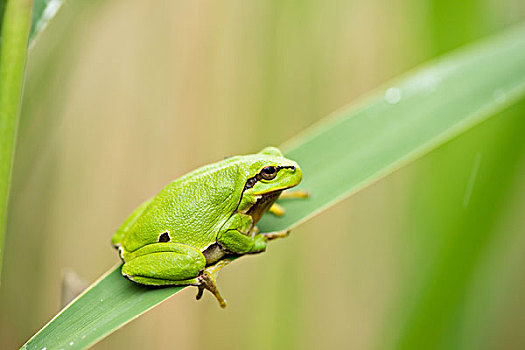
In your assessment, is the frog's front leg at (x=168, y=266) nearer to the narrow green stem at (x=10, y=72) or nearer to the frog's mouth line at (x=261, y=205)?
the frog's mouth line at (x=261, y=205)

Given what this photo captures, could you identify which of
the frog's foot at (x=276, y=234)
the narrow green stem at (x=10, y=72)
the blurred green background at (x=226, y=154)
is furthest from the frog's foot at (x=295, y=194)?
the narrow green stem at (x=10, y=72)

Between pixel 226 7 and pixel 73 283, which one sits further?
pixel 226 7

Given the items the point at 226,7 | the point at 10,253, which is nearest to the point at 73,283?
the point at 10,253

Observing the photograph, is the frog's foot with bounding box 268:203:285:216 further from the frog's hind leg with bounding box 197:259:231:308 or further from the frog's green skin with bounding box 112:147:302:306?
the frog's hind leg with bounding box 197:259:231:308

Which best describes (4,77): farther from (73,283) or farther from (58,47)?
(58,47)

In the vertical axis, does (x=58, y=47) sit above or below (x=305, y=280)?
above

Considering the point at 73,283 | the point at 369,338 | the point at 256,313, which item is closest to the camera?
the point at 73,283

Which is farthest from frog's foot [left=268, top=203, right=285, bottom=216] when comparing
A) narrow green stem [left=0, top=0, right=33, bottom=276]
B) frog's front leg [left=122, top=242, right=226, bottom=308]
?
narrow green stem [left=0, top=0, right=33, bottom=276]
